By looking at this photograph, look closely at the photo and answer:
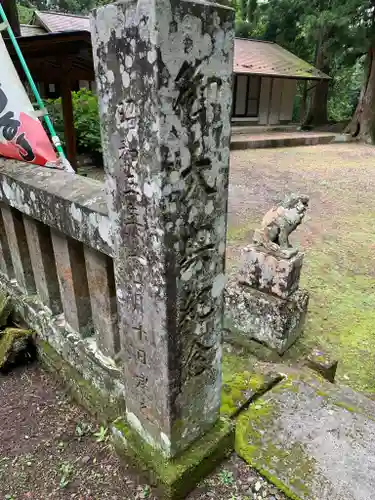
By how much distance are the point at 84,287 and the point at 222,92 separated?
1103 mm

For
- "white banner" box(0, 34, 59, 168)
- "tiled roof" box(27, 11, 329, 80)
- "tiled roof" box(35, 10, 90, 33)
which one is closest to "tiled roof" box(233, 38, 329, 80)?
"tiled roof" box(27, 11, 329, 80)

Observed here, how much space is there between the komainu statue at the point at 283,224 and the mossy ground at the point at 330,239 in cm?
94

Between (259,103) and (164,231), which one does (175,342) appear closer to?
(164,231)

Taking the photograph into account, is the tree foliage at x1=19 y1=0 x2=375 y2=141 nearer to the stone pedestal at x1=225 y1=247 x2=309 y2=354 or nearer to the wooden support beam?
the wooden support beam

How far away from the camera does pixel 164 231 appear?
1.03 metres

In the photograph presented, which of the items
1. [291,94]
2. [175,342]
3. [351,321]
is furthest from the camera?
[291,94]

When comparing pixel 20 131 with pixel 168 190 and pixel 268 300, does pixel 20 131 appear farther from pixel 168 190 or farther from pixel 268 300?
pixel 268 300

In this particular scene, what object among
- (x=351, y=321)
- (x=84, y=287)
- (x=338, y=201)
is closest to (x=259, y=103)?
(x=338, y=201)

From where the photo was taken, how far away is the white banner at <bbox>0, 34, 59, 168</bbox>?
6.41 ft

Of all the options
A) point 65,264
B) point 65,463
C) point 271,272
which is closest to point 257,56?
point 271,272

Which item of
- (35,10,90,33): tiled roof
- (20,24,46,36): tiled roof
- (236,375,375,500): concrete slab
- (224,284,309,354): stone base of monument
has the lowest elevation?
(224,284,309,354): stone base of monument

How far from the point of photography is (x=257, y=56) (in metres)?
17.7

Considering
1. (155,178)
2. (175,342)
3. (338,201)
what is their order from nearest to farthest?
(155,178) < (175,342) < (338,201)

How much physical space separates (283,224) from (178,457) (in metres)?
2.15
